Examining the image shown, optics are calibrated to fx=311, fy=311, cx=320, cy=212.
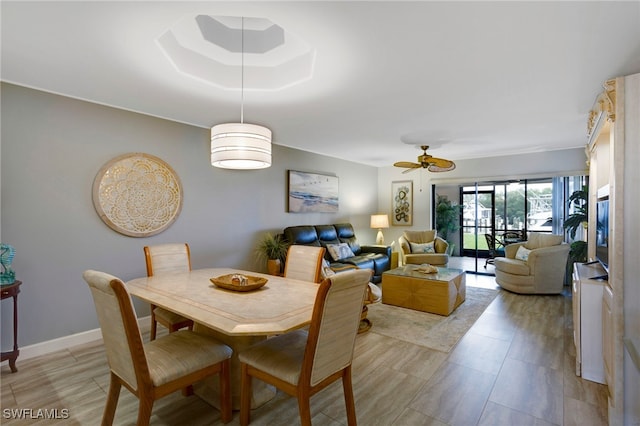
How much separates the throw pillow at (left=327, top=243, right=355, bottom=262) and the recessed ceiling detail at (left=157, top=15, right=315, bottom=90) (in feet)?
9.61

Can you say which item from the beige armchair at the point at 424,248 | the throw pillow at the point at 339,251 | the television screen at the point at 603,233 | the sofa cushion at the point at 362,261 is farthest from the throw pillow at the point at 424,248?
the television screen at the point at 603,233

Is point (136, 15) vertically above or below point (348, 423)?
above

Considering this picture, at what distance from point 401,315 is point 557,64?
2.92 metres

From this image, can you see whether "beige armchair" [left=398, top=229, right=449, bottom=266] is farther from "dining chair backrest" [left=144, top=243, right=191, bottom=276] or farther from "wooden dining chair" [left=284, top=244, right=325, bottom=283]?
"dining chair backrest" [left=144, top=243, right=191, bottom=276]

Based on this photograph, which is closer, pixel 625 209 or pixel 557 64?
pixel 625 209

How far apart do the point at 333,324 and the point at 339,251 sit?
11.7 ft

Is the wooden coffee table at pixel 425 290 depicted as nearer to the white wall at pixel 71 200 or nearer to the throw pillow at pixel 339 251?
the throw pillow at pixel 339 251

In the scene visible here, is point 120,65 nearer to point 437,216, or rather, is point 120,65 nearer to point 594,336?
point 594,336

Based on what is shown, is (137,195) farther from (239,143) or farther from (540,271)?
(540,271)

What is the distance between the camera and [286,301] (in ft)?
6.25

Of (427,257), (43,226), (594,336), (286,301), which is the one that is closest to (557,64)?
(594,336)

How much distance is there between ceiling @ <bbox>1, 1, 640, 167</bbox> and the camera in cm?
171

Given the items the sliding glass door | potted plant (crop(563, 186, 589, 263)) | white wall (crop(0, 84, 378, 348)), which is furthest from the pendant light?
the sliding glass door

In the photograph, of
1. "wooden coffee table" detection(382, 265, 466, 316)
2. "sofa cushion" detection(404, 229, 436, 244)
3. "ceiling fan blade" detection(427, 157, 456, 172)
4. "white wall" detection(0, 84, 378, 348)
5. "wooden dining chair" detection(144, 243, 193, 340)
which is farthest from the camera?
"sofa cushion" detection(404, 229, 436, 244)
